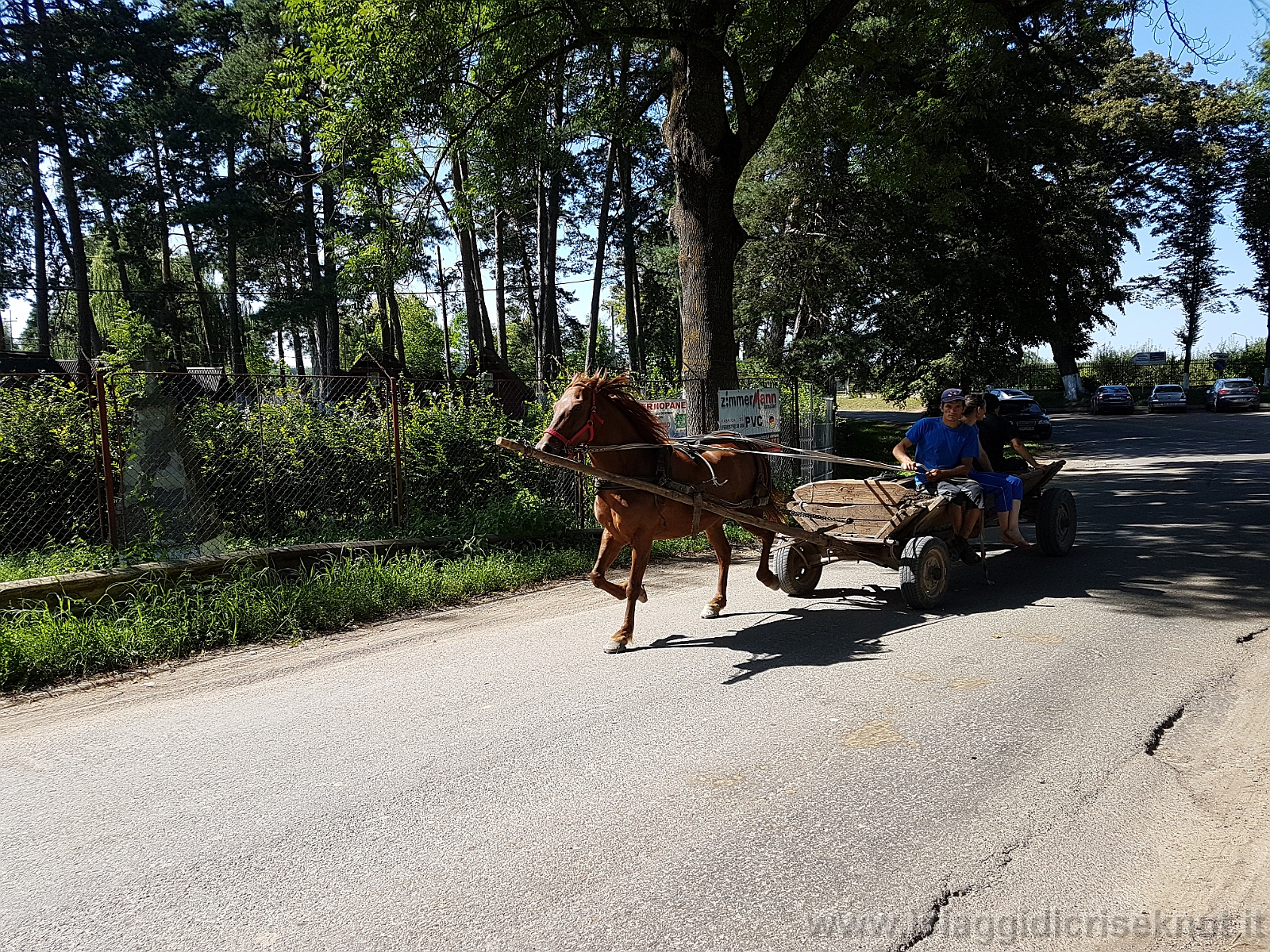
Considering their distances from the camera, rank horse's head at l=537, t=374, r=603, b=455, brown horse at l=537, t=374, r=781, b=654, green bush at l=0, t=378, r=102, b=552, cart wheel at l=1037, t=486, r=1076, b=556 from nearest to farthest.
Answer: horse's head at l=537, t=374, r=603, b=455, brown horse at l=537, t=374, r=781, b=654, green bush at l=0, t=378, r=102, b=552, cart wheel at l=1037, t=486, r=1076, b=556

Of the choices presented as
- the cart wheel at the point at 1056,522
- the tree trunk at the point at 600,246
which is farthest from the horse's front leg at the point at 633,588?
the tree trunk at the point at 600,246

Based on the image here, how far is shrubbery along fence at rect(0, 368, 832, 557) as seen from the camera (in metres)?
7.80

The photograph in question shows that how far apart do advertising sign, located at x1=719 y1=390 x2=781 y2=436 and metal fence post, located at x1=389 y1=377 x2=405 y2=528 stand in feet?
16.2

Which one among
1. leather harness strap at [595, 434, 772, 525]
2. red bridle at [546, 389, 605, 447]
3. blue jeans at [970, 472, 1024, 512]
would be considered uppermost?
red bridle at [546, 389, 605, 447]

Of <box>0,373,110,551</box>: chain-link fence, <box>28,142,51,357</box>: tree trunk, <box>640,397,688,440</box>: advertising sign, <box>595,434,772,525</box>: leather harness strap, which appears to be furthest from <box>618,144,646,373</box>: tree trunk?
<box>28,142,51,357</box>: tree trunk

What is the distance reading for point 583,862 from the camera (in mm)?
3428

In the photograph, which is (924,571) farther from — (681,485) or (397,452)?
(397,452)

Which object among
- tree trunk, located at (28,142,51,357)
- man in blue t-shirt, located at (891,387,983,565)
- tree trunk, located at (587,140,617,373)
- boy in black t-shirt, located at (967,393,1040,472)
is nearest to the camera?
man in blue t-shirt, located at (891,387,983,565)

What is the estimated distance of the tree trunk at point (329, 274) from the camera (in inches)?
1201

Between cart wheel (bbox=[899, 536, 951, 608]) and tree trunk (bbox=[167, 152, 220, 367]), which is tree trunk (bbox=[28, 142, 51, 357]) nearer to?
tree trunk (bbox=[167, 152, 220, 367])

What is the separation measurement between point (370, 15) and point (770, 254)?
14874 millimetres

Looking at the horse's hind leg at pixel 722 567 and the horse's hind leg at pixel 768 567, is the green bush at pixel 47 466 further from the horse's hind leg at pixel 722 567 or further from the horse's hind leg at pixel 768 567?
the horse's hind leg at pixel 768 567

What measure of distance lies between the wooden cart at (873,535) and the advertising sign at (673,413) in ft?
15.6

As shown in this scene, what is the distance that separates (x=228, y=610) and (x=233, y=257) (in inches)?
1222
